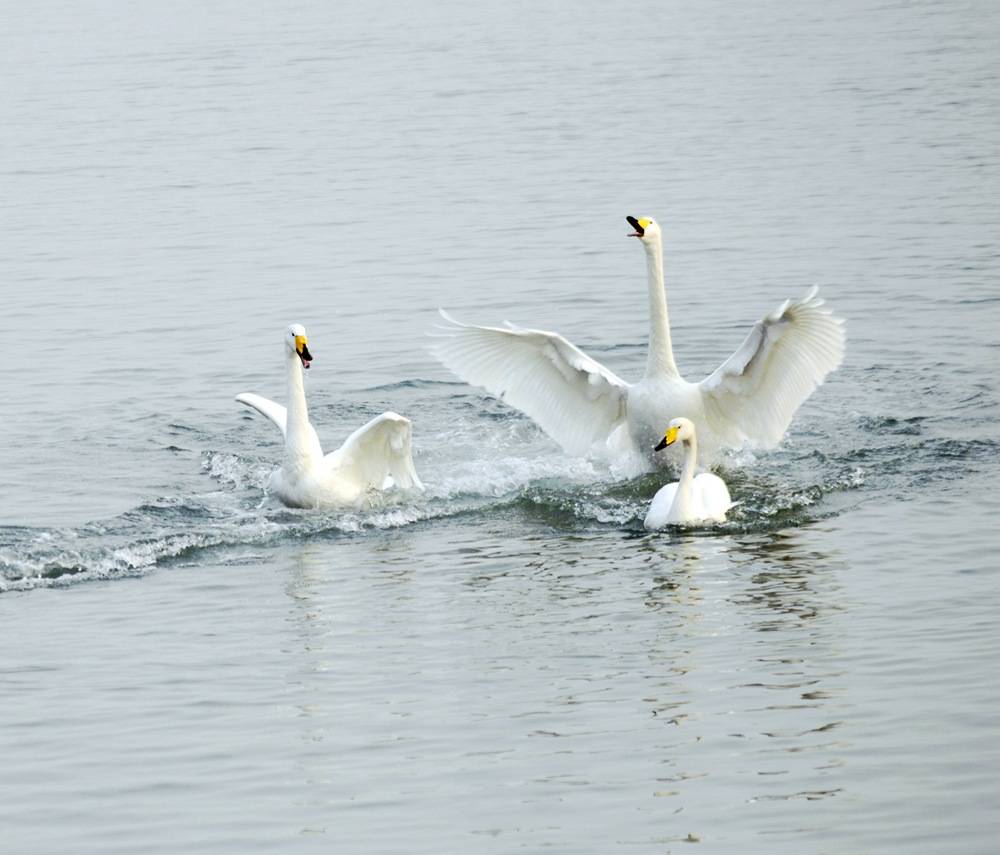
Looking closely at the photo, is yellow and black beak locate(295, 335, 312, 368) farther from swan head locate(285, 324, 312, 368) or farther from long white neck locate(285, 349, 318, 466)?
long white neck locate(285, 349, 318, 466)

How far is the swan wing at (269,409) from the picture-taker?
1462 centimetres

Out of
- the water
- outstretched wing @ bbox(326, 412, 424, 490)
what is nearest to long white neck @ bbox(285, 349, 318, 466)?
outstretched wing @ bbox(326, 412, 424, 490)

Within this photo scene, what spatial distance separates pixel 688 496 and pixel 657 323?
1.47 m

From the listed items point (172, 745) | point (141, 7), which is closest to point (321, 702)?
point (172, 745)

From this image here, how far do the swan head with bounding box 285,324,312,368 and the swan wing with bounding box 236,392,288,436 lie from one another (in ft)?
2.19

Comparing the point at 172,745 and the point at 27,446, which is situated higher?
the point at 27,446

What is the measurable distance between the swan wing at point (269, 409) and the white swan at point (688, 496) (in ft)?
9.08

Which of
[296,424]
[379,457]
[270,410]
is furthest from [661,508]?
[270,410]

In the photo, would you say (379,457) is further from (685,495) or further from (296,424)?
(685,495)

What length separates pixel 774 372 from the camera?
14.2 metres

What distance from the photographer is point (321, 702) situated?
391 inches

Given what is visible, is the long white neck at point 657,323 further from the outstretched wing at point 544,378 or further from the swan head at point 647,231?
the outstretched wing at point 544,378

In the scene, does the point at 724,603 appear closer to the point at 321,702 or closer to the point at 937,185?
the point at 321,702

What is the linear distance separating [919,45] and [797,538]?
93.2 feet
